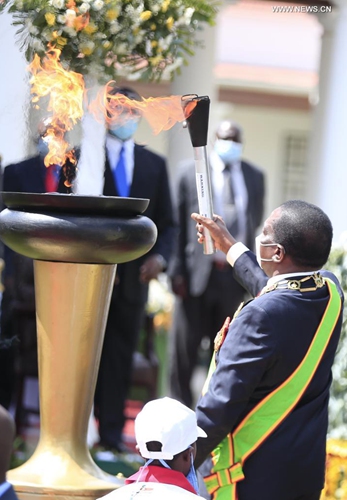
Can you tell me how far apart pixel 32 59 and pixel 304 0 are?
4.23 m

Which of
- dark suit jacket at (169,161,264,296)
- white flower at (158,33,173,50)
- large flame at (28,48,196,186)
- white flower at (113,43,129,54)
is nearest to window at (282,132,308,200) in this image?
dark suit jacket at (169,161,264,296)

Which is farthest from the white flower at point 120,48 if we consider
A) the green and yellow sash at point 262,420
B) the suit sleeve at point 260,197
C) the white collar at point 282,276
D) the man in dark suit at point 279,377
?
the suit sleeve at point 260,197

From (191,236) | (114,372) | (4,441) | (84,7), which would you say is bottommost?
(114,372)

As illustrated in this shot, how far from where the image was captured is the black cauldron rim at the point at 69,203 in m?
3.74

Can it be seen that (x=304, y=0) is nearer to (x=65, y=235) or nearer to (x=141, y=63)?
(x=141, y=63)

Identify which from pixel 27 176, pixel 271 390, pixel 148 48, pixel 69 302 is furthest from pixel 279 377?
pixel 148 48

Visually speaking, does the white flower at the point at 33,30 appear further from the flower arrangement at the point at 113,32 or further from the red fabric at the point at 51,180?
the red fabric at the point at 51,180

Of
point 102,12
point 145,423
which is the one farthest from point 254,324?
point 102,12

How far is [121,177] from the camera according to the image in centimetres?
568

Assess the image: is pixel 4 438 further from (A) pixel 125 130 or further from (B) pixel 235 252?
(A) pixel 125 130

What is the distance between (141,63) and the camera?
4.99m

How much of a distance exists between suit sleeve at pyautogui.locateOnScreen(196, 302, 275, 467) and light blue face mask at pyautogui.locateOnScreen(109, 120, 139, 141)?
4.40 ft

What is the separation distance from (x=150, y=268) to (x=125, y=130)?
1545mm

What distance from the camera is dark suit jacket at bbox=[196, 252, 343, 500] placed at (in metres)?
3.41
